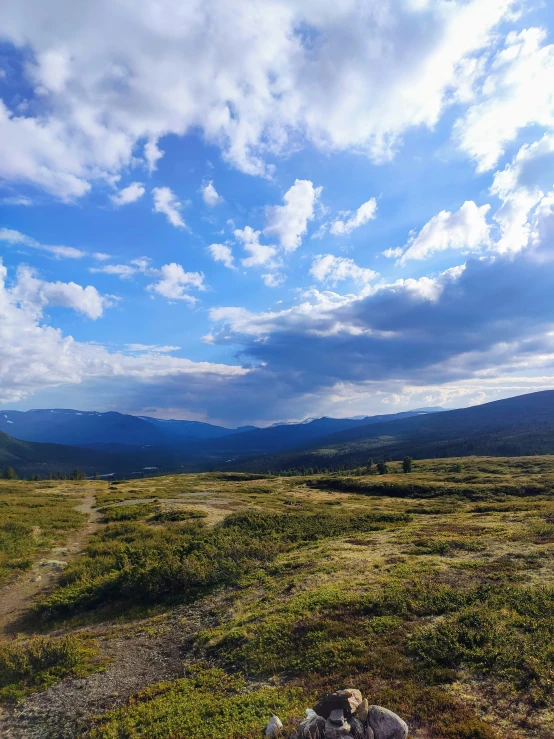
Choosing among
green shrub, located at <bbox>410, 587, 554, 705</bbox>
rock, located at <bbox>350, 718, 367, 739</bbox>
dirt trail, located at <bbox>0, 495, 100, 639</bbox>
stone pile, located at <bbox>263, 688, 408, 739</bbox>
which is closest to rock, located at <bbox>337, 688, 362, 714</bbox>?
stone pile, located at <bbox>263, 688, 408, 739</bbox>

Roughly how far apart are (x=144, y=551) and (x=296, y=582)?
597 inches

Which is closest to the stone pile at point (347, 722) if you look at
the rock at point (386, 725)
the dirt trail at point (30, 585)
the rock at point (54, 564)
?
the rock at point (386, 725)

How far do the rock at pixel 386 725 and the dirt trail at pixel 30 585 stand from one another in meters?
20.7

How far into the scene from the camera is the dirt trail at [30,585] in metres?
21.5

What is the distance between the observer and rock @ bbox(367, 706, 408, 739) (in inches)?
355

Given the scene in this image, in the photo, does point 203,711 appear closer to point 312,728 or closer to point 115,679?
point 312,728

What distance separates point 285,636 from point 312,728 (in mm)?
8050

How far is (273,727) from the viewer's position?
10008 millimetres

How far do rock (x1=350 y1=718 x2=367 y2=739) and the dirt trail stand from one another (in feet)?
66.6

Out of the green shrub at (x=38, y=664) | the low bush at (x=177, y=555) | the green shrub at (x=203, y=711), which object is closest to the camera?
the green shrub at (x=203, y=711)

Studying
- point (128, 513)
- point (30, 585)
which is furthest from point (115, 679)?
point (128, 513)

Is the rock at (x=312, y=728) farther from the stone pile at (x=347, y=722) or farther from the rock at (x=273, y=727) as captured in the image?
the rock at (x=273, y=727)

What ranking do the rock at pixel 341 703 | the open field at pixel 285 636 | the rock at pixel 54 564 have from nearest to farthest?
1. the rock at pixel 341 703
2. the open field at pixel 285 636
3. the rock at pixel 54 564

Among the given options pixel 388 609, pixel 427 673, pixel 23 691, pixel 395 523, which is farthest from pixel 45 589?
pixel 395 523
